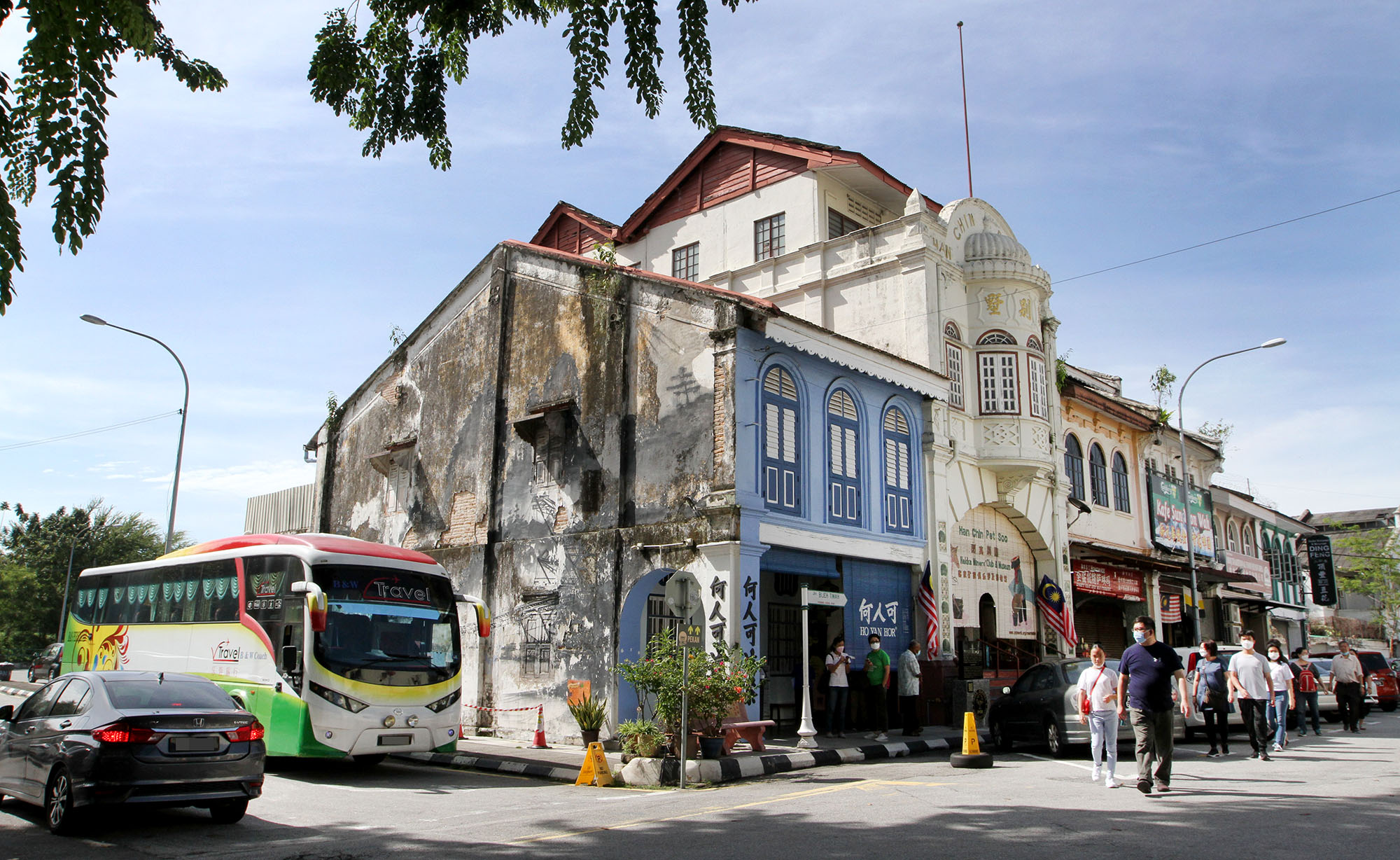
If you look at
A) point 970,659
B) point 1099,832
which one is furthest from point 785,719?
point 1099,832

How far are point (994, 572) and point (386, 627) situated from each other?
14.0m

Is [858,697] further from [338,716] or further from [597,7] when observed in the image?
[597,7]

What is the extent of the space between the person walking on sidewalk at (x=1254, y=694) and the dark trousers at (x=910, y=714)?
5386mm

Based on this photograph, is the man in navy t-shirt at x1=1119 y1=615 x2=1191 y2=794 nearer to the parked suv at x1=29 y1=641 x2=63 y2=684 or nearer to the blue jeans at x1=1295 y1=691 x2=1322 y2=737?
the blue jeans at x1=1295 y1=691 x2=1322 y2=737

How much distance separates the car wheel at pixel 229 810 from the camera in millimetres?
9023

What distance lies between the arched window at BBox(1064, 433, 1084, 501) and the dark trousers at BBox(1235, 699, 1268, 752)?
1239cm

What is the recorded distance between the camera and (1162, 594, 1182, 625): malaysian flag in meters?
29.2

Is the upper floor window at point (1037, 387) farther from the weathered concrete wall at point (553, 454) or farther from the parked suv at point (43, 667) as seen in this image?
the parked suv at point (43, 667)

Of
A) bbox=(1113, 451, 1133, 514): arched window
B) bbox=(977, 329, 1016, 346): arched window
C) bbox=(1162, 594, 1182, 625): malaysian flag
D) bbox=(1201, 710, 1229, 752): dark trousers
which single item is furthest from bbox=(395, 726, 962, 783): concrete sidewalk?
bbox=(1162, 594, 1182, 625): malaysian flag

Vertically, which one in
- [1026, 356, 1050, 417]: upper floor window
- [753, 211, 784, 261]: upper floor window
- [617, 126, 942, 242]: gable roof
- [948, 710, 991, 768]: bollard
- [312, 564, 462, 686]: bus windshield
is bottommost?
[948, 710, 991, 768]: bollard

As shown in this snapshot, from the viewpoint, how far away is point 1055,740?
1430cm

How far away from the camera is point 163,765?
849cm

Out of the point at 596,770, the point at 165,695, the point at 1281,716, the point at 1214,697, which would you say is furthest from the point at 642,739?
the point at 1281,716

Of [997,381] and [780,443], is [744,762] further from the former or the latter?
[997,381]
